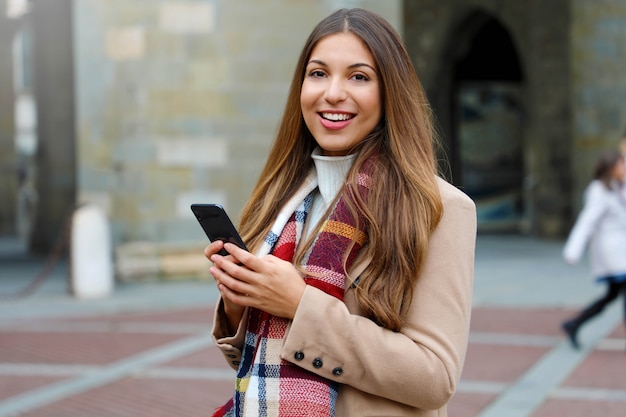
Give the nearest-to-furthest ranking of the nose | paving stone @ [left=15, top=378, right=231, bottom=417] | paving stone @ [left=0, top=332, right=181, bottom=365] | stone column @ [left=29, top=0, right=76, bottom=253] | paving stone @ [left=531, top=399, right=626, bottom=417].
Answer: the nose
paving stone @ [left=531, top=399, right=626, bottom=417]
paving stone @ [left=15, top=378, right=231, bottom=417]
paving stone @ [left=0, top=332, right=181, bottom=365]
stone column @ [left=29, top=0, right=76, bottom=253]

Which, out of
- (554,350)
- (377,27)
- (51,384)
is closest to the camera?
(377,27)

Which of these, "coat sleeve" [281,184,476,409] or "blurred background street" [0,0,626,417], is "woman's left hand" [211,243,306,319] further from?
"blurred background street" [0,0,626,417]

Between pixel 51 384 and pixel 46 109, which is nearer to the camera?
pixel 51 384

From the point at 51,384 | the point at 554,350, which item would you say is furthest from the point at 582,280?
the point at 51,384

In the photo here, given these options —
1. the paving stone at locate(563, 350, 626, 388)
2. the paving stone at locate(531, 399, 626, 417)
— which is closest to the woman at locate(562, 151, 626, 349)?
the paving stone at locate(563, 350, 626, 388)

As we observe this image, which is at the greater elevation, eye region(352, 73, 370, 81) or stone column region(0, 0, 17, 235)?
eye region(352, 73, 370, 81)

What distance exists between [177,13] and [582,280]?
20.1ft

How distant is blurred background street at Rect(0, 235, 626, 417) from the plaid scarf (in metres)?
3.66

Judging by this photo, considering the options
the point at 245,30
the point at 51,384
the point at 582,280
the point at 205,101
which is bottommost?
the point at 582,280

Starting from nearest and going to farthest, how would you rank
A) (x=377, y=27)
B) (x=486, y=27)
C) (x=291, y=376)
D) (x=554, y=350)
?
(x=291, y=376)
(x=377, y=27)
(x=554, y=350)
(x=486, y=27)

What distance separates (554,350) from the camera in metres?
7.18

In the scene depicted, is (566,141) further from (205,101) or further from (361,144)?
(361,144)

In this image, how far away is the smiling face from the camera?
6.38 feet

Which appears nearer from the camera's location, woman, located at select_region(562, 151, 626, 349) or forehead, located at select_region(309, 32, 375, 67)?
forehead, located at select_region(309, 32, 375, 67)
